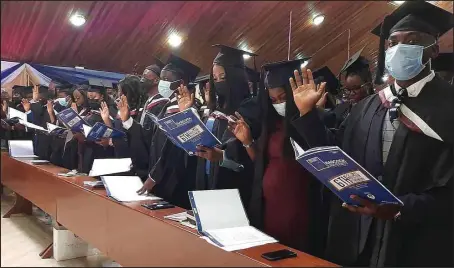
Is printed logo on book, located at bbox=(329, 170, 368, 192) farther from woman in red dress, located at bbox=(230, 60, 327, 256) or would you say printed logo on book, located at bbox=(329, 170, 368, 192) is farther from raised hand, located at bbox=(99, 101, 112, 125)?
raised hand, located at bbox=(99, 101, 112, 125)

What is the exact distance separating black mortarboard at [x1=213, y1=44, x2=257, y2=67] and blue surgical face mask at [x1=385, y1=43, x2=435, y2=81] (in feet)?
1.69

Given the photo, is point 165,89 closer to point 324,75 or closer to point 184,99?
point 184,99

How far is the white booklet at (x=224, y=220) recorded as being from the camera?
131cm

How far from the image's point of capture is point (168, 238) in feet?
4.73

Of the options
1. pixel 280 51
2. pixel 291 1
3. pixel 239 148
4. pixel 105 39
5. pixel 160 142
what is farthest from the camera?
pixel 160 142

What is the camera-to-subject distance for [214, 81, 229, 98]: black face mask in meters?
2.11

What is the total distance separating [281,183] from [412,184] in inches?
22.3

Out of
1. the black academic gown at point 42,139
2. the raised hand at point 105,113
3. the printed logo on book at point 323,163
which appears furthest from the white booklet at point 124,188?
the black academic gown at point 42,139

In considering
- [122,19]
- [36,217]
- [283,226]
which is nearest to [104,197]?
[283,226]

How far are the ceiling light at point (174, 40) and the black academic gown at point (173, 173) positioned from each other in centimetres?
106

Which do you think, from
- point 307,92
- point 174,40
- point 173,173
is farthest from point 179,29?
point 173,173

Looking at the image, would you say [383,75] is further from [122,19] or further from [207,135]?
[122,19]

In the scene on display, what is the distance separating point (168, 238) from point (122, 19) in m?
0.82

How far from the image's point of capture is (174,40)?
4.54ft
